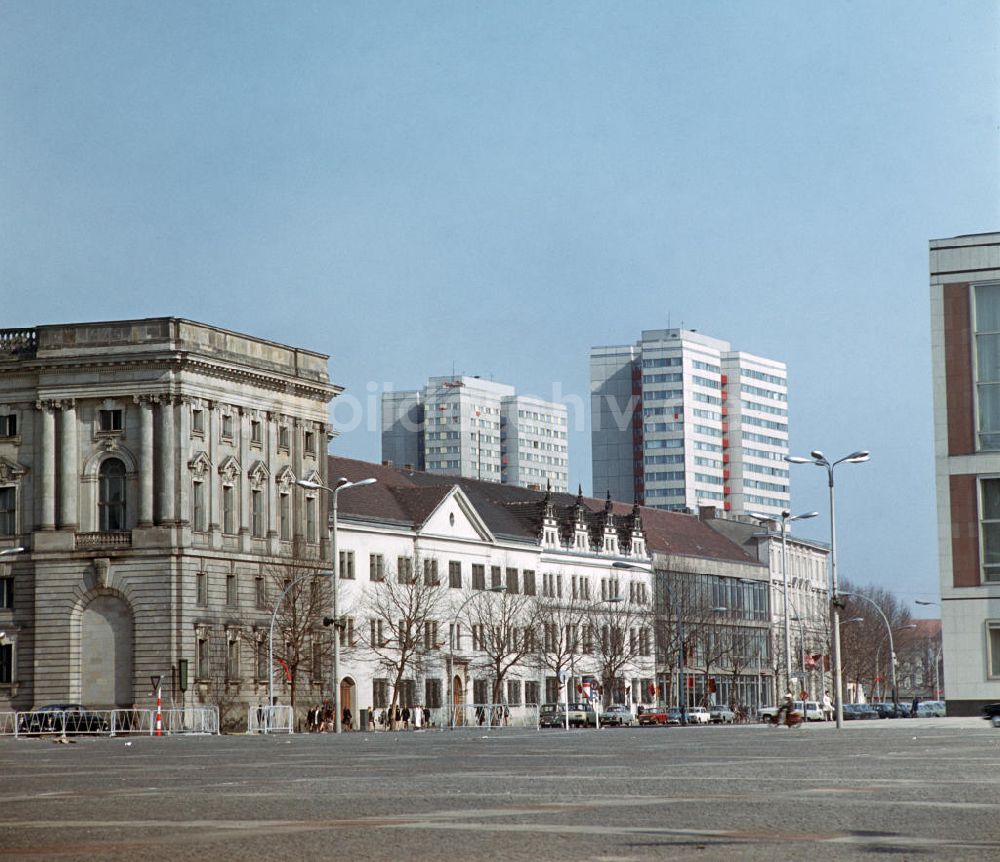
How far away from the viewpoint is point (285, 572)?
321 feet

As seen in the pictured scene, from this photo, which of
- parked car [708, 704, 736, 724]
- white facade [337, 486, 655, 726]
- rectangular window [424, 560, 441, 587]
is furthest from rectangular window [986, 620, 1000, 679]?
rectangular window [424, 560, 441, 587]

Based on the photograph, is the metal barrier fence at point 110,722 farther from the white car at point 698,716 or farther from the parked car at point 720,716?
the parked car at point 720,716

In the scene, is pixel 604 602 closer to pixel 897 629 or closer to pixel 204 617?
pixel 204 617

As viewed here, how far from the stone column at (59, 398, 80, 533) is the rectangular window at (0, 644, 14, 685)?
6.48 metres

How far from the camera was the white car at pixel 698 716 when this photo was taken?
103219 millimetres

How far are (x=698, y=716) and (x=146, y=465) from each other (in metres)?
32.4

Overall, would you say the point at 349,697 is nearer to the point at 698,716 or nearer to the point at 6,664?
the point at 6,664

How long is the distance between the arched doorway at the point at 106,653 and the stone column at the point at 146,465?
4.44 meters

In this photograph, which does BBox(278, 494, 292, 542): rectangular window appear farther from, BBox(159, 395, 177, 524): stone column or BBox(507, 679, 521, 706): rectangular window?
BBox(507, 679, 521, 706): rectangular window

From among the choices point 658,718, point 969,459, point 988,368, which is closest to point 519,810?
point 969,459

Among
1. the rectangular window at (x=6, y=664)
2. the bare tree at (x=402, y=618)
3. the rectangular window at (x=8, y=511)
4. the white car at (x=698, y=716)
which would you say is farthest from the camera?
the white car at (x=698, y=716)

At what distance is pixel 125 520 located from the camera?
93625 millimetres

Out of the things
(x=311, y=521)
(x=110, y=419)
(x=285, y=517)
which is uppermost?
(x=110, y=419)

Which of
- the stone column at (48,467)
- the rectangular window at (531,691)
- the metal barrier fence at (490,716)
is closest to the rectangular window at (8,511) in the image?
the stone column at (48,467)
